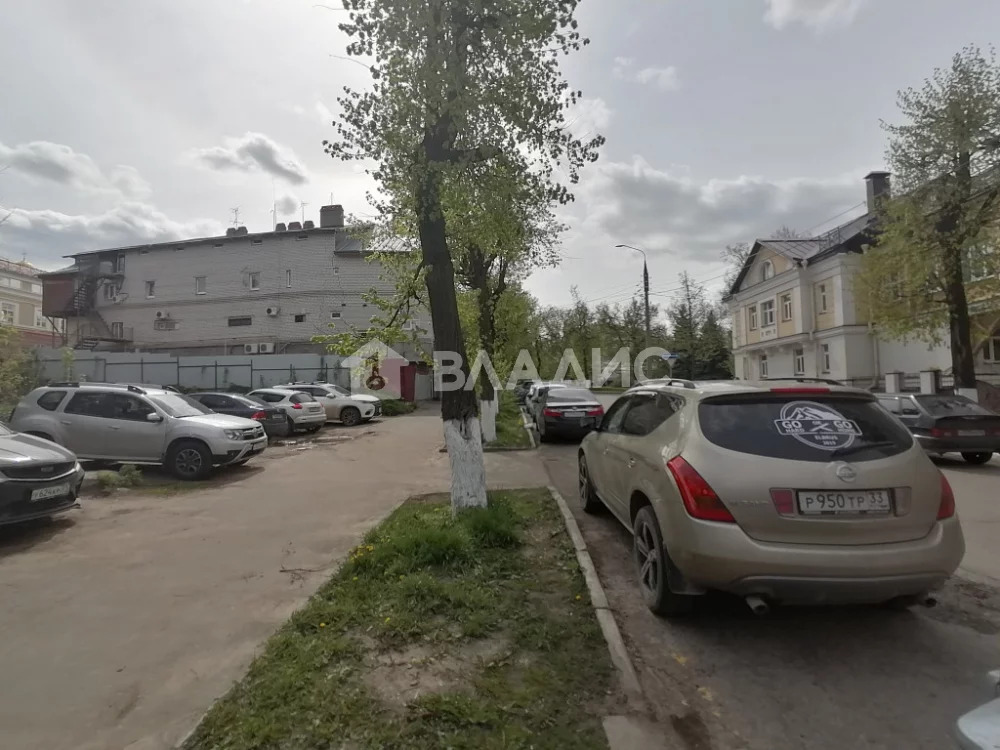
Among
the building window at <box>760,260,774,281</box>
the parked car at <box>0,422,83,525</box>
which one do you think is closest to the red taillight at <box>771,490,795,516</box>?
the parked car at <box>0,422,83,525</box>

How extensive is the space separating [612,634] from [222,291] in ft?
127

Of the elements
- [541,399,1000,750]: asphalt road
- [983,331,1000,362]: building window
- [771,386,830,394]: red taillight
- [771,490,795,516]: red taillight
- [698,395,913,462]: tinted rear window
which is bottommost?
[541,399,1000,750]: asphalt road

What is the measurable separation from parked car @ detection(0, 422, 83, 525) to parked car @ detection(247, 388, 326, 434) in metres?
9.30

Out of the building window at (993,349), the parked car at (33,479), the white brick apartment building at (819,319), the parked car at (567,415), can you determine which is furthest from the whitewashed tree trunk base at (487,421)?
the building window at (993,349)

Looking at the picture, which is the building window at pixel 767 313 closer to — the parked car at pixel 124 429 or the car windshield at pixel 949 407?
the car windshield at pixel 949 407

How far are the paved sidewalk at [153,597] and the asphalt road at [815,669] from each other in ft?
8.39

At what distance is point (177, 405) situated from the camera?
10.2m

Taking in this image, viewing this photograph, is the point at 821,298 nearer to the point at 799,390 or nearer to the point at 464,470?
the point at 464,470

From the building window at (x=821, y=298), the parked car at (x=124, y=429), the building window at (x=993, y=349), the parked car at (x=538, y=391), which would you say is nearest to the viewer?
the parked car at (x=124, y=429)

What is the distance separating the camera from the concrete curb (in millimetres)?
2887

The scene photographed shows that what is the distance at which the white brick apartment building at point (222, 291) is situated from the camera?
34625 millimetres

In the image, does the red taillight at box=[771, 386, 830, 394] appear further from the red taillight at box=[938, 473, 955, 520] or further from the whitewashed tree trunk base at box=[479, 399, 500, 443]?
the whitewashed tree trunk base at box=[479, 399, 500, 443]

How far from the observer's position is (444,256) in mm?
6258

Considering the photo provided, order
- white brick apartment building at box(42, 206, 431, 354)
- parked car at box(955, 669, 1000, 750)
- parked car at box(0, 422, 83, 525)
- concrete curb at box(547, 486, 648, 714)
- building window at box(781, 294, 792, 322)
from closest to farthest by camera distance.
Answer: parked car at box(955, 669, 1000, 750), concrete curb at box(547, 486, 648, 714), parked car at box(0, 422, 83, 525), building window at box(781, 294, 792, 322), white brick apartment building at box(42, 206, 431, 354)
